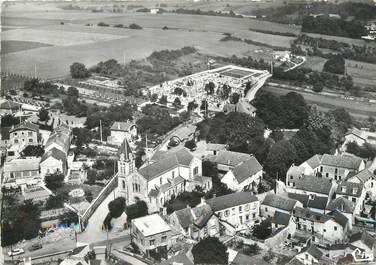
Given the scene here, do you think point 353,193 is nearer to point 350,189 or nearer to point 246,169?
point 350,189

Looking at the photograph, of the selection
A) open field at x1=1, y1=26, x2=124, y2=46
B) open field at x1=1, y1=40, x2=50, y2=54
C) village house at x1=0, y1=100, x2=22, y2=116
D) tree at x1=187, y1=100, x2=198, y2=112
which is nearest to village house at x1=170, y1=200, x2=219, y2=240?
tree at x1=187, y1=100, x2=198, y2=112

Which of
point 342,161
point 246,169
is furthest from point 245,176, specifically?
point 342,161

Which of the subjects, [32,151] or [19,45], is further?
[19,45]

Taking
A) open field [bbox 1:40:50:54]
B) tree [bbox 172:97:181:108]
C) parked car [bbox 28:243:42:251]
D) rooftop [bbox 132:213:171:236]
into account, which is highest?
open field [bbox 1:40:50:54]

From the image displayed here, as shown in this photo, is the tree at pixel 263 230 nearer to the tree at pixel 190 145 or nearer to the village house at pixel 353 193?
the village house at pixel 353 193

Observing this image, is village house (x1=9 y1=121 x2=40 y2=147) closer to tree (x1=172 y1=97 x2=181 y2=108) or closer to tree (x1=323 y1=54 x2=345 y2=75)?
tree (x1=172 y1=97 x2=181 y2=108)

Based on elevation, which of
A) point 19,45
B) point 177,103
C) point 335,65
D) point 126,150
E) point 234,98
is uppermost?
point 19,45
